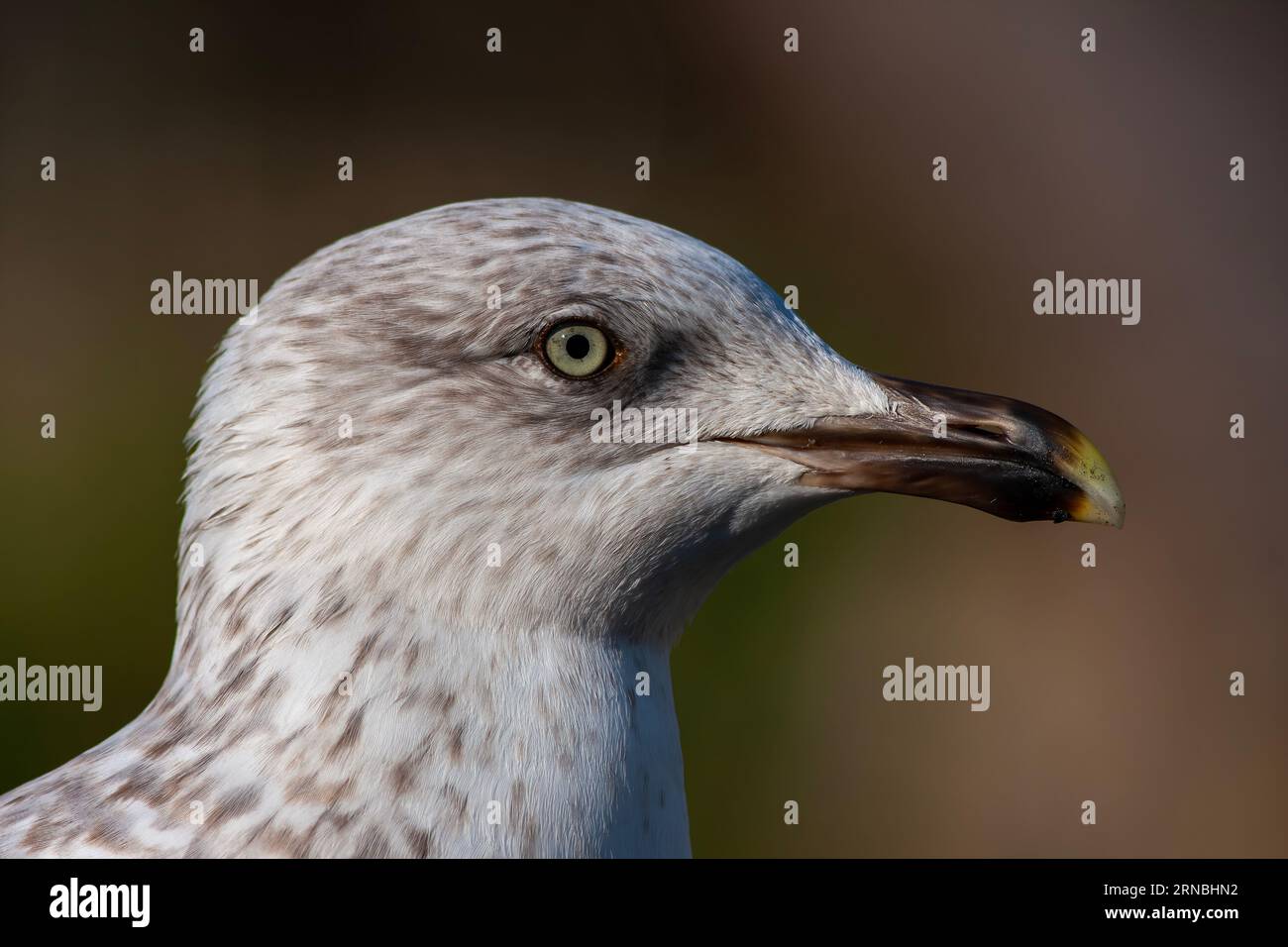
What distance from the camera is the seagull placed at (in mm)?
1510

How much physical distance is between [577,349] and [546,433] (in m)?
0.12

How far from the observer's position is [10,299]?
457cm

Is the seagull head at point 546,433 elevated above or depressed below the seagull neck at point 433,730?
above

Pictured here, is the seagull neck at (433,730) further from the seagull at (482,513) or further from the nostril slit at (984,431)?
the nostril slit at (984,431)

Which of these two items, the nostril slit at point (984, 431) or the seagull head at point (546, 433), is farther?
the nostril slit at point (984, 431)

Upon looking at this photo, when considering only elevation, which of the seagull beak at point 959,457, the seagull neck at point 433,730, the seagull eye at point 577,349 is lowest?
the seagull neck at point 433,730

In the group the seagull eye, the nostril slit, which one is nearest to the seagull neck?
the seagull eye

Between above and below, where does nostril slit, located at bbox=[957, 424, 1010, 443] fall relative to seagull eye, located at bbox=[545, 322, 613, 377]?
below

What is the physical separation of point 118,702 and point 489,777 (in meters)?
3.32

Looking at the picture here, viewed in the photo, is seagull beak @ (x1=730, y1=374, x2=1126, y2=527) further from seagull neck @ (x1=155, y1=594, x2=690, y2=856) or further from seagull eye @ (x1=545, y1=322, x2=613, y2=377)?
seagull neck @ (x1=155, y1=594, x2=690, y2=856)

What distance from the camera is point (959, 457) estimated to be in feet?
5.60

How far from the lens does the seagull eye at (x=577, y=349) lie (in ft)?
5.35

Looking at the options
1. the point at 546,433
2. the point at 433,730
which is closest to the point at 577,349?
the point at 546,433

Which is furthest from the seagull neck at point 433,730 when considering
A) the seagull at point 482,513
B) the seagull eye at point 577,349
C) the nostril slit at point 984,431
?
the nostril slit at point 984,431
